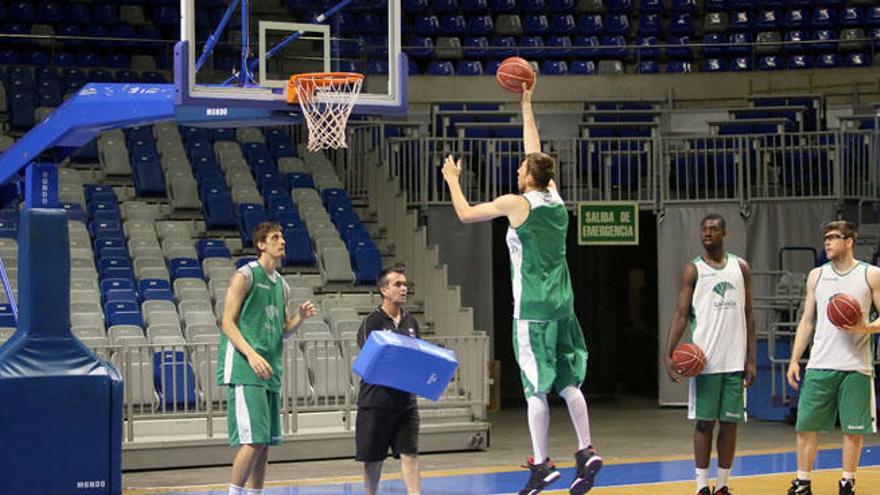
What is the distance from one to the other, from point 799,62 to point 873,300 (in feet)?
46.2

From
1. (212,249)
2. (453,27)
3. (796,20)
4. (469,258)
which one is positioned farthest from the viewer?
(453,27)

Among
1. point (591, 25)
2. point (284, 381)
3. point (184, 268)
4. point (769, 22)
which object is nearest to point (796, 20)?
point (769, 22)

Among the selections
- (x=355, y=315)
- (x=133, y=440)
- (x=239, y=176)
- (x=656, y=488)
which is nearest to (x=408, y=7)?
(x=239, y=176)

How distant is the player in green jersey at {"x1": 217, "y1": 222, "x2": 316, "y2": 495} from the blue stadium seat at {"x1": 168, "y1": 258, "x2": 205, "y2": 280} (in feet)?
25.2

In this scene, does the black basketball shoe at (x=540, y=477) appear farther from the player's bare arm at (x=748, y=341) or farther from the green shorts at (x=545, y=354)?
the player's bare arm at (x=748, y=341)

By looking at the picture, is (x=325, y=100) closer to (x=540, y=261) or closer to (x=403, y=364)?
(x=403, y=364)

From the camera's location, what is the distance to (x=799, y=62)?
25.2 meters

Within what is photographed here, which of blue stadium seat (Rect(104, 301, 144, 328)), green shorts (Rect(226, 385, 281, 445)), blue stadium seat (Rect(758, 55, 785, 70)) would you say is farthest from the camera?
blue stadium seat (Rect(758, 55, 785, 70))

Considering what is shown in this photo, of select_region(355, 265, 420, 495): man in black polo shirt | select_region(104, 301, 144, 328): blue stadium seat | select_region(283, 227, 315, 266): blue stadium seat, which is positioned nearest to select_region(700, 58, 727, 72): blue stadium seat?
select_region(283, 227, 315, 266): blue stadium seat

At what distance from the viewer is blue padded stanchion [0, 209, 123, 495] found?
38.4 feet

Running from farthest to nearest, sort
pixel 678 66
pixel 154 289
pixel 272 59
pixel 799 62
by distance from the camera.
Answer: pixel 678 66
pixel 799 62
pixel 154 289
pixel 272 59

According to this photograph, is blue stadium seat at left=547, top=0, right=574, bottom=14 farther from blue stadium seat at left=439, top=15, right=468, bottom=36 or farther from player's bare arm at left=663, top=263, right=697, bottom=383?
player's bare arm at left=663, top=263, right=697, bottom=383

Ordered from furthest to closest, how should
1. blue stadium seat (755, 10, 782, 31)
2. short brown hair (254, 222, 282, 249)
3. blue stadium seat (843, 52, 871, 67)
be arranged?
blue stadium seat (755, 10, 782, 31) < blue stadium seat (843, 52, 871, 67) < short brown hair (254, 222, 282, 249)

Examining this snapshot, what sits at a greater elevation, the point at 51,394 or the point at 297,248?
the point at 297,248
